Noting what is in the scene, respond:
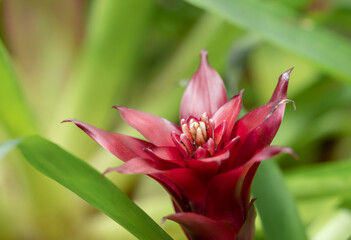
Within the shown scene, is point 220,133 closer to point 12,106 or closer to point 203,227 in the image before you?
point 203,227

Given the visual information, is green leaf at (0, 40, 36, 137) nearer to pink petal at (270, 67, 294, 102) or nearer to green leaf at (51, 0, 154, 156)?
green leaf at (51, 0, 154, 156)

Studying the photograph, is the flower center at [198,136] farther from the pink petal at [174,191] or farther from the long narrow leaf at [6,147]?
the long narrow leaf at [6,147]

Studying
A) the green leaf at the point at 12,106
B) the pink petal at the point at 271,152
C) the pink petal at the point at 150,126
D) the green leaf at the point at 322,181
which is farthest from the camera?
the green leaf at the point at 322,181

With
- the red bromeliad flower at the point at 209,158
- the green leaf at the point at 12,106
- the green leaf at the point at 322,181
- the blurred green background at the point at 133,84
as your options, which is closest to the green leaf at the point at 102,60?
the blurred green background at the point at 133,84

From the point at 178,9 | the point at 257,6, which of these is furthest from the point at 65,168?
the point at 178,9

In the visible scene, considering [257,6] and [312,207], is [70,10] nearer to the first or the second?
[257,6]

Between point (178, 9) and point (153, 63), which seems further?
point (153, 63)
